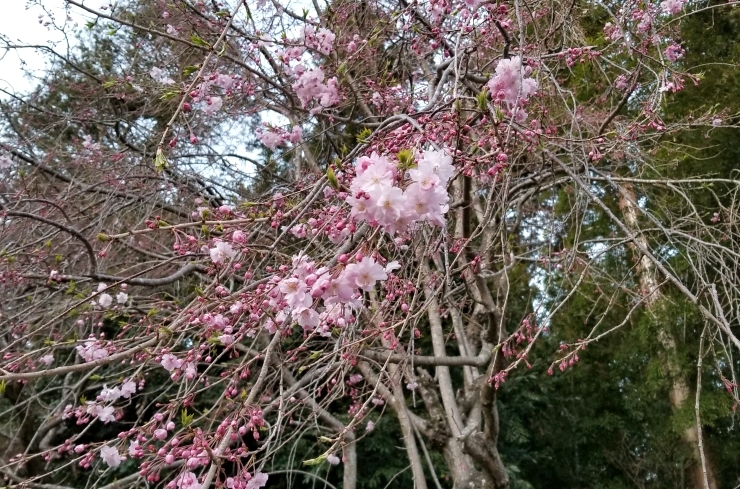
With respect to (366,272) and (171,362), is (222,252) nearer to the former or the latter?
(171,362)

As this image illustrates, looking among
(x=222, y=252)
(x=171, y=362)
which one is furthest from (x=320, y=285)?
(x=171, y=362)

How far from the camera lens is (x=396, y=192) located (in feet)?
3.31

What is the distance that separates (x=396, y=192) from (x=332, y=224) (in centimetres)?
37

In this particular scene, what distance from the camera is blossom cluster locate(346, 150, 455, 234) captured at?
1012mm

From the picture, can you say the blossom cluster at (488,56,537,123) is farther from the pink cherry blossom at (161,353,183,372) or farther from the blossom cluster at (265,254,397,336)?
the pink cherry blossom at (161,353,183,372)

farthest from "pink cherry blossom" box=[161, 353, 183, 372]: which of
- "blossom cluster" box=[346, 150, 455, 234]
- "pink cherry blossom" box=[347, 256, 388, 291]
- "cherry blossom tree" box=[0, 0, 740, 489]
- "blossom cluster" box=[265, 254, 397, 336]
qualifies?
"blossom cluster" box=[346, 150, 455, 234]

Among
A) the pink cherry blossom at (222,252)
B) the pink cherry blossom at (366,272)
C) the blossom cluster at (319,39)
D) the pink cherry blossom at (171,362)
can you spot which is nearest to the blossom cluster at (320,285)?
the pink cherry blossom at (366,272)

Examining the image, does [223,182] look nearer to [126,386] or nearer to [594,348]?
[126,386]

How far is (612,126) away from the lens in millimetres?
4059

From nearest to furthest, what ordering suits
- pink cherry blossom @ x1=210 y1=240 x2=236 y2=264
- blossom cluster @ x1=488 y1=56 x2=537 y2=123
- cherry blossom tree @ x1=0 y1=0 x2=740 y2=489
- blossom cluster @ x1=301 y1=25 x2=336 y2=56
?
cherry blossom tree @ x1=0 y1=0 x2=740 y2=489, blossom cluster @ x1=488 y1=56 x2=537 y2=123, pink cherry blossom @ x1=210 y1=240 x2=236 y2=264, blossom cluster @ x1=301 y1=25 x2=336 y2=56

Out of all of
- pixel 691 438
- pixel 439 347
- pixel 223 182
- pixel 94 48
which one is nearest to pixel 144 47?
pixel 223 182

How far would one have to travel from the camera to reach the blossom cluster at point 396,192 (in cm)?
101

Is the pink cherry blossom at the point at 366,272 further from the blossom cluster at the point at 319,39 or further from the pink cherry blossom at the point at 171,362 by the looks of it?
the blossom cluster at the point at 319,39

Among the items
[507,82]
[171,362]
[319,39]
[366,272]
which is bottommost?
[171,362]
